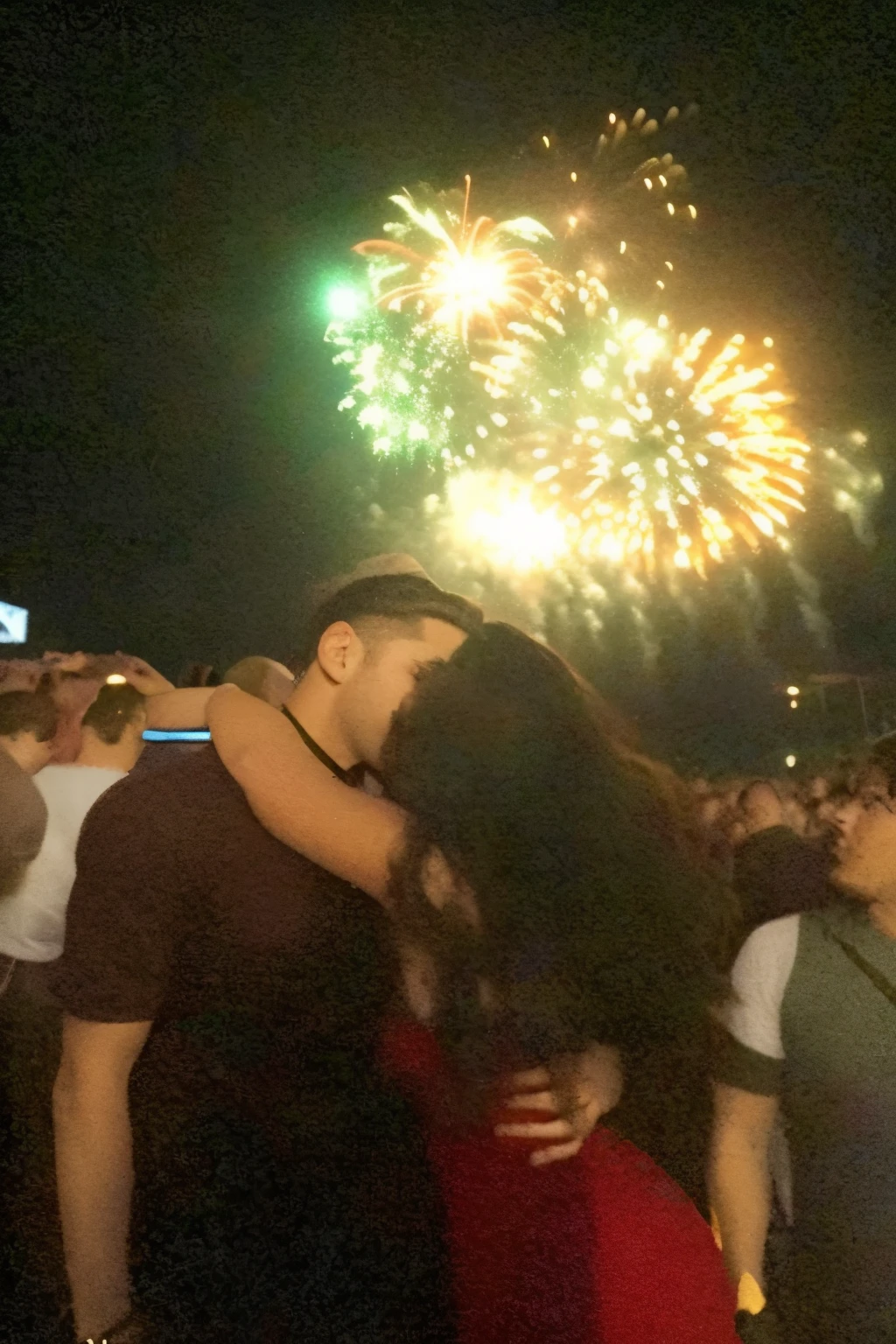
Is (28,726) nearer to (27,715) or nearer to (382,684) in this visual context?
(27,715)

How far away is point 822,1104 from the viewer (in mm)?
1616

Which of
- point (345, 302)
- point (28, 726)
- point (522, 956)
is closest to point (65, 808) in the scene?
point (28, 726)

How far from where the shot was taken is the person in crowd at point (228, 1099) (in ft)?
3.81

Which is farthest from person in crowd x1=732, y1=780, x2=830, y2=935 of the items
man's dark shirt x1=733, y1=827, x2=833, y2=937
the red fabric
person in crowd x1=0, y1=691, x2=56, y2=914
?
person in crowd x1=0, y1=691, x2=56, y2=914

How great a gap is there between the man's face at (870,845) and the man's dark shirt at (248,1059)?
3.27 ft

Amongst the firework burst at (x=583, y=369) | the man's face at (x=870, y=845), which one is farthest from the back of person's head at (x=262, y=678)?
the firework burst at (x=583, y=369)

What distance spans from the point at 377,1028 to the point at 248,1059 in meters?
0.18

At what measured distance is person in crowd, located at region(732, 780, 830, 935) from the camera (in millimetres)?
1616

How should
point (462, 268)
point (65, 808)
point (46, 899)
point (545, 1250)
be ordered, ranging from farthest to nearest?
point (462, 268), point (65, 808), point (46, 899), point (545, 1250)

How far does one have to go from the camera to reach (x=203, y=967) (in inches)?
46.2

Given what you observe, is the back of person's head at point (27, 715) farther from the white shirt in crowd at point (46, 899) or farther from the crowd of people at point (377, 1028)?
the crowd of people at point (377, 1028)

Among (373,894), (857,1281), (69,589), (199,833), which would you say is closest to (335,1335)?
(373,894)

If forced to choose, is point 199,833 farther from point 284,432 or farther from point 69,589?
point 284,432

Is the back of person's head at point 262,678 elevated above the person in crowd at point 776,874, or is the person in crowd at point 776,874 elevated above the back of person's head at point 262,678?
the back of person's head at point 262,678
